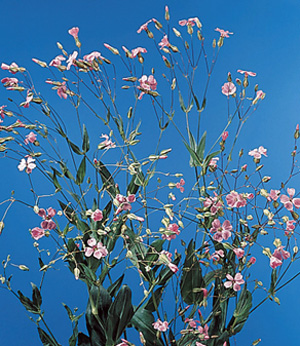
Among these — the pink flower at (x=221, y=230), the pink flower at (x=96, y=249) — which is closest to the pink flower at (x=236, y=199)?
the pink flower at (x=221, y=230)

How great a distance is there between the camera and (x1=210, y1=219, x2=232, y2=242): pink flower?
1.08 metres

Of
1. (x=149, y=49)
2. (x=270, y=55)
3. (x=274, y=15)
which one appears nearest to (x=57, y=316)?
(x=149, y=49)

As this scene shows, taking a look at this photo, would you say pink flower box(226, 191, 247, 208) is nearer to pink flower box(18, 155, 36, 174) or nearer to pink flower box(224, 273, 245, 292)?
pink flower box(224, 273, 245, 292)

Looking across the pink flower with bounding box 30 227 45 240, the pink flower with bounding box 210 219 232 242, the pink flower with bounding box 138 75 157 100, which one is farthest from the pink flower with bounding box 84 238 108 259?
the pink flower with bounding box 138 75 157 100

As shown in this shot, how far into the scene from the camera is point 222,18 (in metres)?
1.97

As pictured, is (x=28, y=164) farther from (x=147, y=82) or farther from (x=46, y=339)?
(x=46, y=339)

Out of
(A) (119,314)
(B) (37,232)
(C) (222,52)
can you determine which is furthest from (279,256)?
(C) (222,52)

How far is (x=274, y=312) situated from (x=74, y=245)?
0.97m

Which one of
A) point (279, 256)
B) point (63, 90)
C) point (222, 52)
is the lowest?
point (279, 256)

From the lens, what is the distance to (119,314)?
3.72ft

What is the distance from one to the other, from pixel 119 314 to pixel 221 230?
0.27 metres

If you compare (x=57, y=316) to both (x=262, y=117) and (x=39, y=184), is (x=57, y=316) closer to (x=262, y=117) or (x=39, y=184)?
(x=39, y=184)

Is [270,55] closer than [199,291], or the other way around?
[199,291]

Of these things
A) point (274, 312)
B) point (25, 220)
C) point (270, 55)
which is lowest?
point (274, 312)
